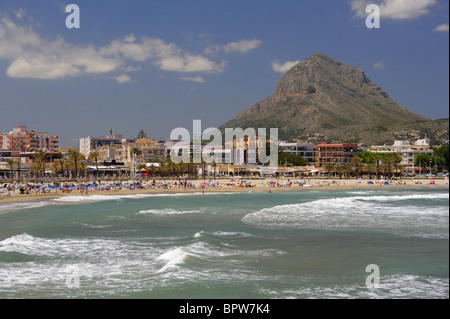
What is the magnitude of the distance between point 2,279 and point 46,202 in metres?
35.3

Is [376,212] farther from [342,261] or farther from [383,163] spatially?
[383,163]

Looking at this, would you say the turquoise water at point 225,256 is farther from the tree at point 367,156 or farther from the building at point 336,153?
the building at point 336,153

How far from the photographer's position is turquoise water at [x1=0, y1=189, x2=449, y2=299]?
627 inches

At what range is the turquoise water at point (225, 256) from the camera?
15938 millimetres

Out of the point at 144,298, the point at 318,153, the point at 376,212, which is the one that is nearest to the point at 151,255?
the point at 144,298

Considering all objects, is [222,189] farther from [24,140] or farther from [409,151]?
[24,140]

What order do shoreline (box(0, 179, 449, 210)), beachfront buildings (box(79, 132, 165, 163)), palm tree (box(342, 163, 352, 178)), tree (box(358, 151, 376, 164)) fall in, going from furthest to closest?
beachfront buildings (box(79, 132, 165, 163)), tree (box(358, 151, 376, 164)), palm tree (box(342, 163, 352, 178)), shoreline (box(0, 179, 449, 210))

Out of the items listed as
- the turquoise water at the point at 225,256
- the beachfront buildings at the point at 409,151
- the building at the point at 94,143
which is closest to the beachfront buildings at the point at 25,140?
the building at the point at 94,143

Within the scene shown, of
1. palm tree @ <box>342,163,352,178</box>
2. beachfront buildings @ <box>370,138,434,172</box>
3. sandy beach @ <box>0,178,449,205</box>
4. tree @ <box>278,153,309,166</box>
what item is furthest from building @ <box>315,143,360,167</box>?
sandy beach @ <box>0,178,449,205</box>

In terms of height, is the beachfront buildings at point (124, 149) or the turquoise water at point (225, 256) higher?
the beachfront buildings at point (124, 149)

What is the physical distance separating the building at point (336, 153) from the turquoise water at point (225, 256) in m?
86.5

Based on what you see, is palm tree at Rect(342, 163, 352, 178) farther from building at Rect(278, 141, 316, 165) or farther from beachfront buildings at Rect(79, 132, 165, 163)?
beachfront buildings at Rect(79, 132, 165, 163)

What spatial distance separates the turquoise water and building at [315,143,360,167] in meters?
86.5

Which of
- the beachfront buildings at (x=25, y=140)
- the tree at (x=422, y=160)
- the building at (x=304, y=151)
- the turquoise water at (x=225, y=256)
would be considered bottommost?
the turquoise water at (x=225, y=256)
